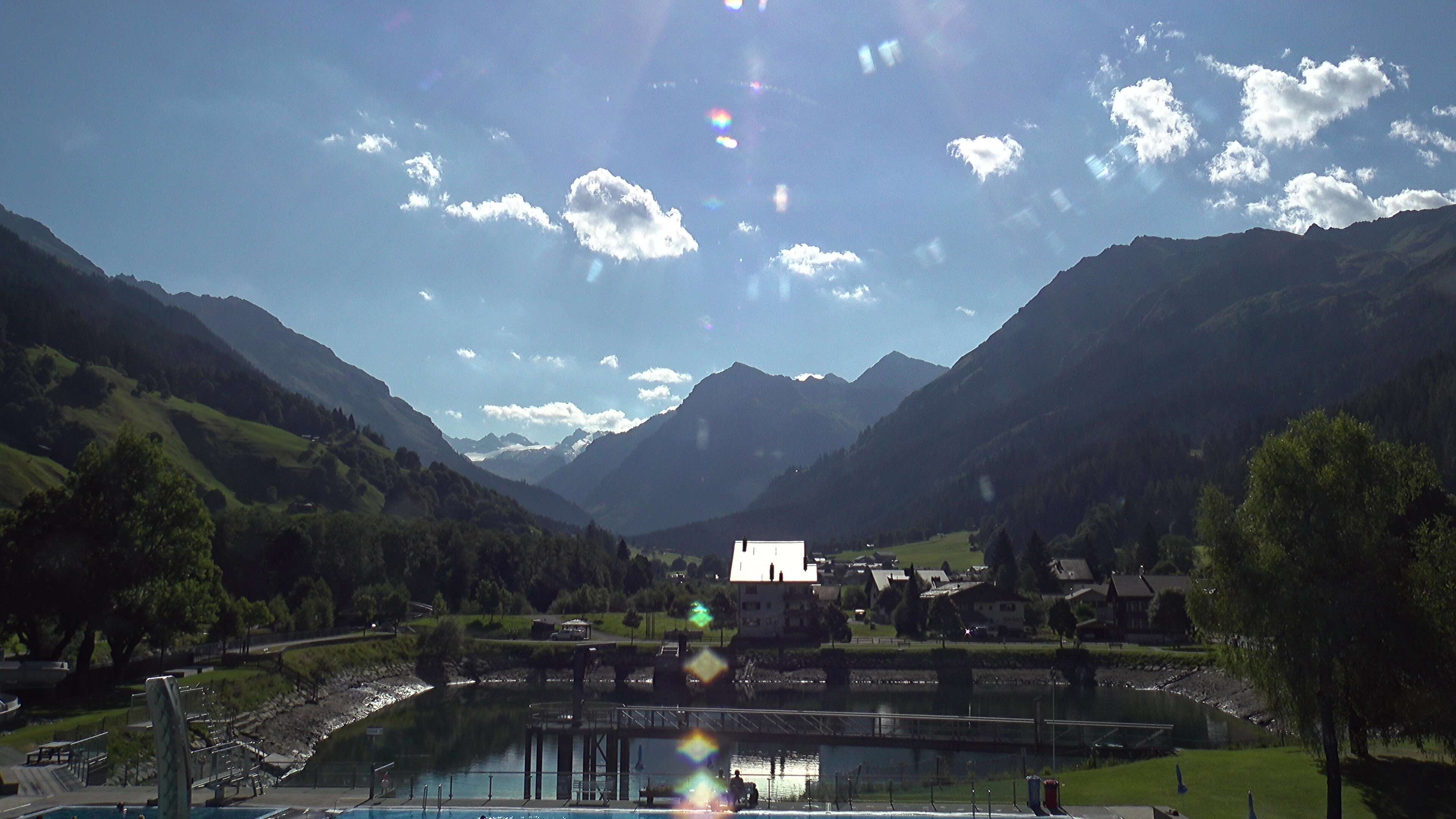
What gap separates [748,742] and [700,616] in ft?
221

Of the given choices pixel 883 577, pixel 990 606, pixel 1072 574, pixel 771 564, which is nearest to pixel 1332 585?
pixel 771 564

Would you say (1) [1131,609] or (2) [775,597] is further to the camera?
(1) [1131,609]

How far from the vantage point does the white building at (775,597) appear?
90.1 metres

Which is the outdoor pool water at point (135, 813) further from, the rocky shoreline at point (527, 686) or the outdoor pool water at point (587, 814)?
the rocky shoreline at point (527, 686)

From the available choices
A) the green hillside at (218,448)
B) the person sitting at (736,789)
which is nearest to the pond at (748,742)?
the person sitting at (736,789)

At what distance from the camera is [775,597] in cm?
9219

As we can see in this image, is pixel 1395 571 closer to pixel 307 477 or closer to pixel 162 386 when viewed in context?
pixel 307 477

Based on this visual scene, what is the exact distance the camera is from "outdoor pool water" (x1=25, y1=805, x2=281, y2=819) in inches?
952

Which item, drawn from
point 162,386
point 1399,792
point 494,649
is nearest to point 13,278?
point 162,386

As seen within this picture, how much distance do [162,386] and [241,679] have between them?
172 meters

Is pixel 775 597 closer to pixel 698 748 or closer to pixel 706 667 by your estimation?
pixel 706 667

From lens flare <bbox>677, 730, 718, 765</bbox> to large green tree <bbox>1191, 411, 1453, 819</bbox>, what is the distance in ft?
75.1

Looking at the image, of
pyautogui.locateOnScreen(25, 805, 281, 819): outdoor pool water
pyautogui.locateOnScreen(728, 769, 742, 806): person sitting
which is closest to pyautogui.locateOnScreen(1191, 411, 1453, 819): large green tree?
pyautogui.locateOnScreen(728, 769, 742, 806): person sitting

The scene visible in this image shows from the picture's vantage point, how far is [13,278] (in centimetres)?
19050
